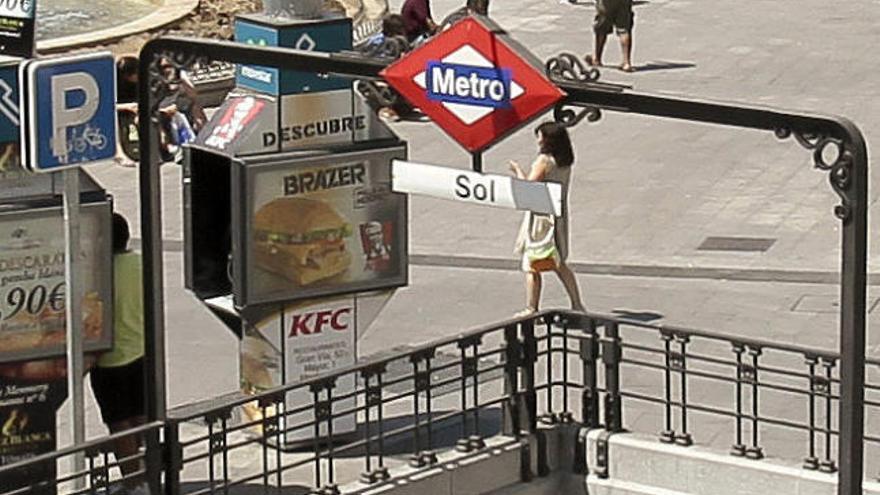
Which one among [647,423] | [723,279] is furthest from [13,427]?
[723,279]

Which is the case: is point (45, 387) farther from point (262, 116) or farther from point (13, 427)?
point (262, 116)

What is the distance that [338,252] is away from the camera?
12359 millimetres

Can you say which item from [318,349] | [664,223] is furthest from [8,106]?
[664,223]

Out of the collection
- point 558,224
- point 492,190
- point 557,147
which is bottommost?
point 558,224

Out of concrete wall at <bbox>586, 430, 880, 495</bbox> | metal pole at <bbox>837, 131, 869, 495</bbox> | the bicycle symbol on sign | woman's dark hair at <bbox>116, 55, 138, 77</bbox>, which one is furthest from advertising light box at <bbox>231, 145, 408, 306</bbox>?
metal pole at <bbox>837, 131, 869, 495</bbox>

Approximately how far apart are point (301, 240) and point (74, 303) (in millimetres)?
2360

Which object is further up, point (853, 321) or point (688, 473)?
point (853, 321)

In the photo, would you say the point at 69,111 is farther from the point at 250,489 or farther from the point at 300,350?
the point at 300,350

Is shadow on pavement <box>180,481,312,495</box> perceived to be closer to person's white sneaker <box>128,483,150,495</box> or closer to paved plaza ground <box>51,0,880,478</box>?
person's white sneaker <box>128,483,150,495</box>

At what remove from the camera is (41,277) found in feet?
35.4

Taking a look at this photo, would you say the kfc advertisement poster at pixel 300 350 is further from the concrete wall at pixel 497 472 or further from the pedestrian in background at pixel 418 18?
the pedestrian in background at pixel 418 18

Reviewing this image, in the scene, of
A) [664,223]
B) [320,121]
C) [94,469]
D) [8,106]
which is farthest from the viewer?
[664,223]

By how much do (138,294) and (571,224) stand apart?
24.7 ft

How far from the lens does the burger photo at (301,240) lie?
1208cm
